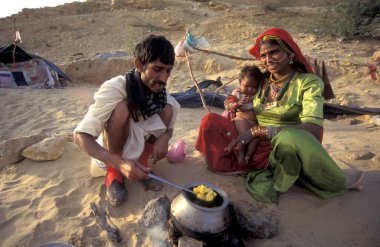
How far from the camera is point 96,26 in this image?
51.2 ft

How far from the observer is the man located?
248 centimetres

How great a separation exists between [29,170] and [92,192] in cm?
95

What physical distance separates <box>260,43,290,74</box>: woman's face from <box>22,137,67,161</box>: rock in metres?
2.44

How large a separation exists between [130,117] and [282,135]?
1289 millimetres

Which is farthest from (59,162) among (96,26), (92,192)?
(96,26)

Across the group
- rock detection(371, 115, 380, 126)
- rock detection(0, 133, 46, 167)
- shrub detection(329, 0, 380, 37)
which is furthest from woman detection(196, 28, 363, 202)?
shrub detection(329, 0, 380, 37)

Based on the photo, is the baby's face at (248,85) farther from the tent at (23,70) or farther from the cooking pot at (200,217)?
the tent at (23,70)

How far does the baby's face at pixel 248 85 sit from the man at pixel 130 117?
859mm

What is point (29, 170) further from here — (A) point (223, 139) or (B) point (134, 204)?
(A) point (223, 139)

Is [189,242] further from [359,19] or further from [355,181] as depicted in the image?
[359,19]

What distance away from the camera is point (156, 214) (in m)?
2.39

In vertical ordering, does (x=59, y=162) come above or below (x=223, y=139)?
below

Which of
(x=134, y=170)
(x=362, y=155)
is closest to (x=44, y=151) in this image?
(x=134, y=170)

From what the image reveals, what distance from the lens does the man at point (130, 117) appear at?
2482mm
